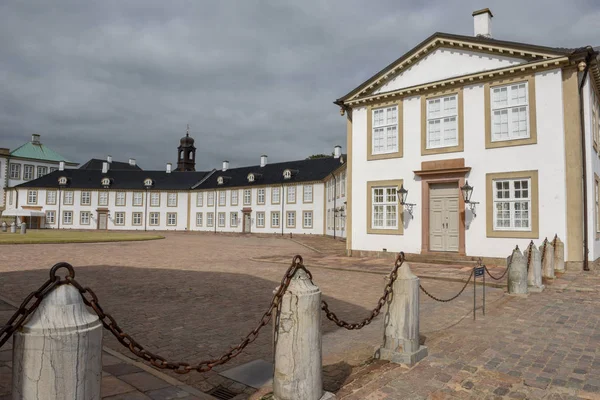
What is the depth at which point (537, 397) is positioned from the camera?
3.94 metres

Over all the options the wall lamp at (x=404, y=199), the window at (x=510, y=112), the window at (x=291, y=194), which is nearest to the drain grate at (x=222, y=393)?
the wall lamp at (x=404, y=199)

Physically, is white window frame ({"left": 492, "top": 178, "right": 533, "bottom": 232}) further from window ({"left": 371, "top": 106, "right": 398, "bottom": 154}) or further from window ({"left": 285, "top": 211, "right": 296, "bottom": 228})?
window ({"left": 285, "top": 211, "right": 296, "bottom": 228})

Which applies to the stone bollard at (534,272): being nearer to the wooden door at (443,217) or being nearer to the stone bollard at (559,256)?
the stone bollard at (559,256)

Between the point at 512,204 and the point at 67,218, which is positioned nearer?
the point at 512,204

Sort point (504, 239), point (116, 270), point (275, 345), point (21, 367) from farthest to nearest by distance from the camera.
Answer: point (504, 239) → point (116, 270) → point (275, 345) → point (21, 367)

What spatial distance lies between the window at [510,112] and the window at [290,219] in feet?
103

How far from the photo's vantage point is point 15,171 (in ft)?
218

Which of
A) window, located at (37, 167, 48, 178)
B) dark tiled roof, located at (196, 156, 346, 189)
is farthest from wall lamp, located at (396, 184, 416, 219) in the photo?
window, located at (37, 167, 48, 178)

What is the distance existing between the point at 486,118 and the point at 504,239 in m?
4.55

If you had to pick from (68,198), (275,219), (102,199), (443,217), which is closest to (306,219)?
(275,219)

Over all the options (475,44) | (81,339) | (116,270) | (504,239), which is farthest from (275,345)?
(475,44)

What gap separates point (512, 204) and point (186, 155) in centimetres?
5699

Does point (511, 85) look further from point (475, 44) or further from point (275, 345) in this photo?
point (275, 345)

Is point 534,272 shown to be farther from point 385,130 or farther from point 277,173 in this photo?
point 277,173
